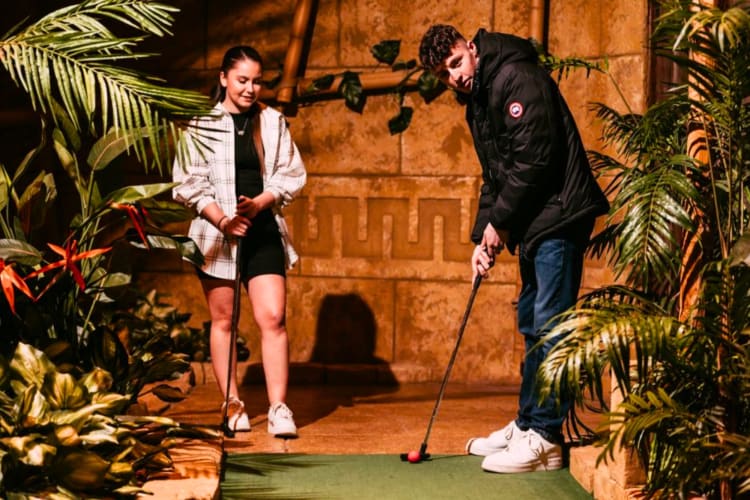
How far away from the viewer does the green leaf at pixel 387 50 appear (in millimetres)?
6801

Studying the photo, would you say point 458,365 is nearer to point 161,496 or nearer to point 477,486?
point 477,486

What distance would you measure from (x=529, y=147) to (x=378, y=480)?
1.32 metres

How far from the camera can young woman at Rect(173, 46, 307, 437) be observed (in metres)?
4.91

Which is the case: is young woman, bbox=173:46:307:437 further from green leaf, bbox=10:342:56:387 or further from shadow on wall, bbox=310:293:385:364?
shadow on wall, bbox=310:293:385:364

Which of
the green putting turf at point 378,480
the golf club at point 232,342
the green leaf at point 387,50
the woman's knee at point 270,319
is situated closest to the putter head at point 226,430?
the golf club at point 232,342

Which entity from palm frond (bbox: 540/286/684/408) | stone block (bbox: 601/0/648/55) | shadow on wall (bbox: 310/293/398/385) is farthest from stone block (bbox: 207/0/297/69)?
palm frond (bbox: 540/286/684/408)

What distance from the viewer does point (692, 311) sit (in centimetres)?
350

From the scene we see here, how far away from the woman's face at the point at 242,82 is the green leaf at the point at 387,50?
6.50ft

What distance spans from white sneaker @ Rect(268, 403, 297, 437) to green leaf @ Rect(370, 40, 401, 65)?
2.63 m

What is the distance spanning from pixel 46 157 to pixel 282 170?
2.54m

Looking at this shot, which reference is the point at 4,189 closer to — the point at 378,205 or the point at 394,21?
the point at 378,205

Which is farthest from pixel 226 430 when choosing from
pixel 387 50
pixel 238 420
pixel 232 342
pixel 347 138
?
pixel 387 50

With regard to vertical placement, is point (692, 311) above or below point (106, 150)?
below

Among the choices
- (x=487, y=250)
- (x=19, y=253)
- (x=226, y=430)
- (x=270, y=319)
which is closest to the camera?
(x=19, y=253)
